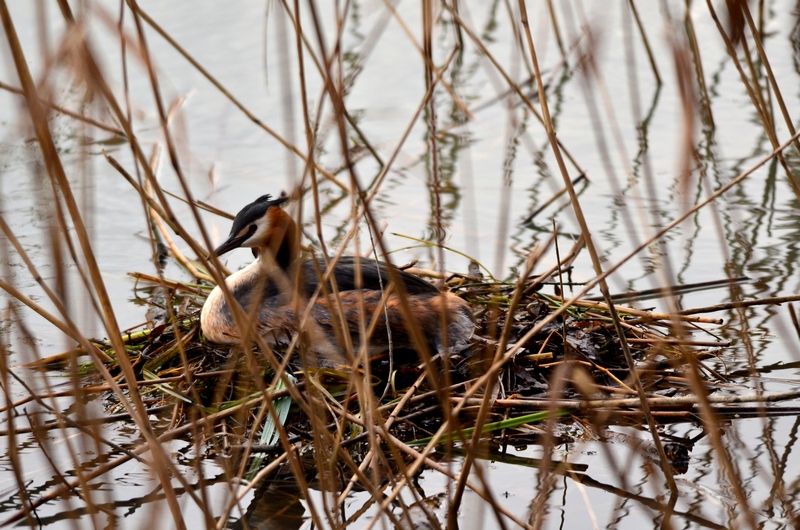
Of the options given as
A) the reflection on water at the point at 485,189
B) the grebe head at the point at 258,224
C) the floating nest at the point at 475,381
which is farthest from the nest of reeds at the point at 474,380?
the grebe head at the point at 258,224

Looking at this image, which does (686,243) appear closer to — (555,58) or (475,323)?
(475,323)

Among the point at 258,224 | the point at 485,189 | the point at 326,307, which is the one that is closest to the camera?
the point at 326,307

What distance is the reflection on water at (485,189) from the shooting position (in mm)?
2559

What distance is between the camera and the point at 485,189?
17.3 feet

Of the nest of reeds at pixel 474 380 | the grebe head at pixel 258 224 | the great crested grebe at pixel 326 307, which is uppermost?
the grebe head at pixel 258 224

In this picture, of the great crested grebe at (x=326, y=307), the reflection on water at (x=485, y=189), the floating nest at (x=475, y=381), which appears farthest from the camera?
the great crested grebe at (x=326, y=307)

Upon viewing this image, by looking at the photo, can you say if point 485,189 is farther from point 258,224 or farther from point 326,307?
point 326,307

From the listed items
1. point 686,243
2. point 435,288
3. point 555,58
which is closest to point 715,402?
point 435,288

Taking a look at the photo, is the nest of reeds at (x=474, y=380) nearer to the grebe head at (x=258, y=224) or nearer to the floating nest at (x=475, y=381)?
the floating nest at (x=475, y=381)

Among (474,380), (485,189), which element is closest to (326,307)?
(474,380)

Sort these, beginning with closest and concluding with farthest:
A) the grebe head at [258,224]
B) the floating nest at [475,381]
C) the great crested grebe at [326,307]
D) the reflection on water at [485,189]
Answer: the reflection on water at [485,189] → the floating nest at [475,381] → the great crested grebe at [326,307] → the grebe head at [258,224]

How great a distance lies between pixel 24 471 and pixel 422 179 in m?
2.90

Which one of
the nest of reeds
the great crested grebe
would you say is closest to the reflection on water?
the nest of reeds

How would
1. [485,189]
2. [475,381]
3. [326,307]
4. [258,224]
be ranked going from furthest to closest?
1. [485,189]
2. [258,224]
3. [326,307]
4. [475,381]
